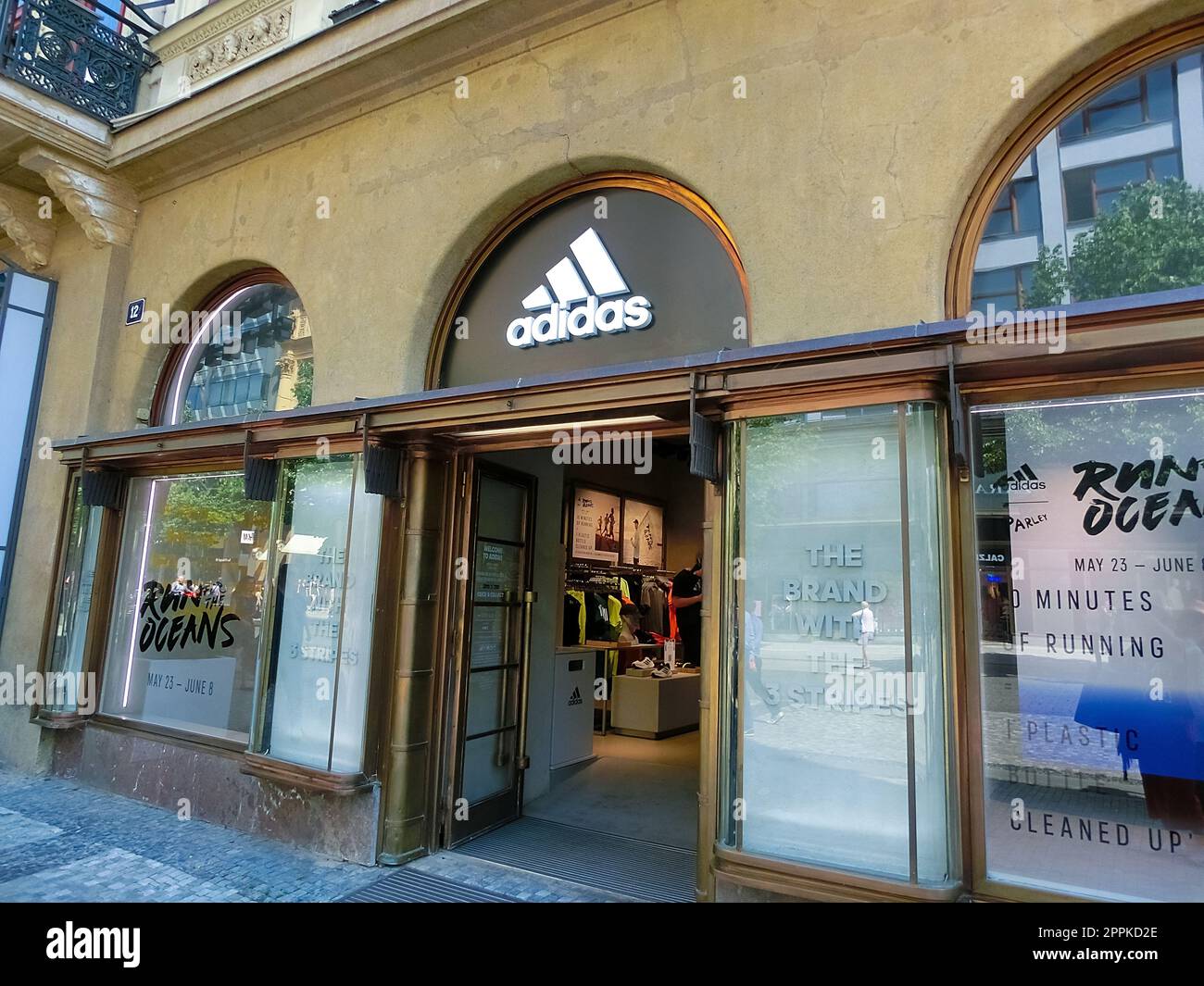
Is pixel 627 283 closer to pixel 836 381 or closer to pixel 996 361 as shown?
pixel 836 381

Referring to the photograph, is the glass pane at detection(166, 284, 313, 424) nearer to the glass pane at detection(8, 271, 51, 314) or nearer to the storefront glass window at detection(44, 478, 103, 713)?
the storefront glass window at detection(44, 478, 103, 713)

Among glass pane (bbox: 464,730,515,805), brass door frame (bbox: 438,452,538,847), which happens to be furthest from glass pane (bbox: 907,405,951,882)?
glass pane (bbox: 464,730,515,805)

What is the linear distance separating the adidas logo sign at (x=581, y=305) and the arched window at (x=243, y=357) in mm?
2290

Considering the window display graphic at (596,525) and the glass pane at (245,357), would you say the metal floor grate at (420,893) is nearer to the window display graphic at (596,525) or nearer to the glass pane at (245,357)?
the glass pane at (245,357)

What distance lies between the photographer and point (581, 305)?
5371mm

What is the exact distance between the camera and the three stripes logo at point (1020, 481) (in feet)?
12.3

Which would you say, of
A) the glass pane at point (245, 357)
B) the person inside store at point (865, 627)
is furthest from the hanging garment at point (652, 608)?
the person inside store at point (865, 627)

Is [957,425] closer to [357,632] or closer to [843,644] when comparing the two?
[843,644]

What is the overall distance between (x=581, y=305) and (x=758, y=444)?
186cm

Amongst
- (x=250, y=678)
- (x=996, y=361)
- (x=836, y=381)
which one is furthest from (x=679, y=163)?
(x=250, y=678)

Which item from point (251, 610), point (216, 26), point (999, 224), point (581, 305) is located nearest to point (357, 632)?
point (251, 610)

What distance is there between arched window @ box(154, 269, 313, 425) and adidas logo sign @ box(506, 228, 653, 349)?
229 cm

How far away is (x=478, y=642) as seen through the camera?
6031 millimetres

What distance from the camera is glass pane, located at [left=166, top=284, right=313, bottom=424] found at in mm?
6918
